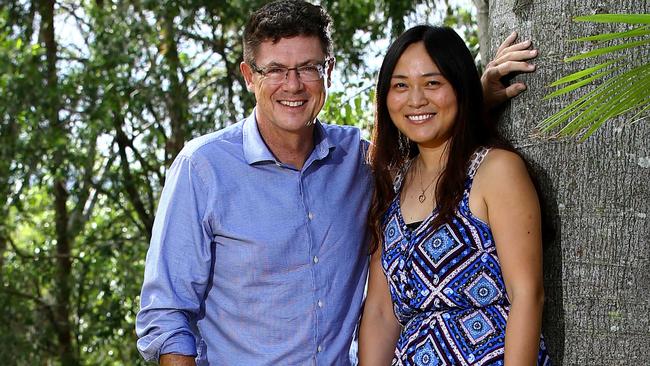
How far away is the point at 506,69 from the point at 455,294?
622mm

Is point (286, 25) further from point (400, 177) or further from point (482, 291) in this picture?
point (482, 291)

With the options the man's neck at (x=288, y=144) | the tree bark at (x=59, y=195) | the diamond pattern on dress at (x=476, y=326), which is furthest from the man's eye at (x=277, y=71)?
the tree bark at (x=59, y=195)

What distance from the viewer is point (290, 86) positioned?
9.97 ft

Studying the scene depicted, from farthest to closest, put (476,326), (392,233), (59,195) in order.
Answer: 1. (59,195)
2. (392,233)
3. (476,326)

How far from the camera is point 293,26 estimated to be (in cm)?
305

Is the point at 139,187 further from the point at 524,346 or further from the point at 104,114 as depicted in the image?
the point at 524,346

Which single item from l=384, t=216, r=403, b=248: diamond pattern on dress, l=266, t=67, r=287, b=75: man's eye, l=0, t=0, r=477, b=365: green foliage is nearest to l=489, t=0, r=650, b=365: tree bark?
l=384, t=216, r=403, b=248: diamond pattern on dress

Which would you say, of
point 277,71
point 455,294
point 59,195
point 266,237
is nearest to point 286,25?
point 277,71

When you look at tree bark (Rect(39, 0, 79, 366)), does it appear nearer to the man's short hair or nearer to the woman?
the man's short hair

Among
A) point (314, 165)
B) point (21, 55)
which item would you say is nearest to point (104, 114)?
point (21, 55)

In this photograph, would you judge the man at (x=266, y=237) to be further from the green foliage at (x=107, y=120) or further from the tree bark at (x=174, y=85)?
the tree bark at (x=174, y=85)

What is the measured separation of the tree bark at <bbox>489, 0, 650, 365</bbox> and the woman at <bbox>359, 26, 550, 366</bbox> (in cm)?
12

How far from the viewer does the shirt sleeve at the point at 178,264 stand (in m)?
2.93

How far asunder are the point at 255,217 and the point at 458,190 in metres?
0.61
